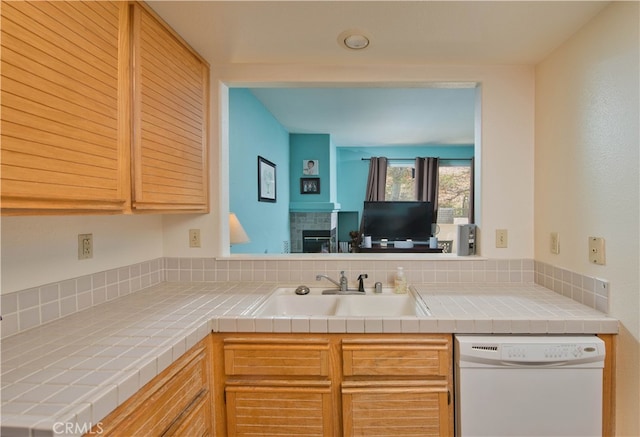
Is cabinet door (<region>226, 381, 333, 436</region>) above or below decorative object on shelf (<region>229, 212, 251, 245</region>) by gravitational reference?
below

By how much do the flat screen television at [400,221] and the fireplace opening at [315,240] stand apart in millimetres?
626

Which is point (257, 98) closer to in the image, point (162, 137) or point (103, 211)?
point (162, 137)

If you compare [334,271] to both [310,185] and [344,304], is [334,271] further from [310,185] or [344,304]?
[310,185]

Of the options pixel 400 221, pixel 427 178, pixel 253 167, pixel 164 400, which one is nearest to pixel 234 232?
pixel 253 167

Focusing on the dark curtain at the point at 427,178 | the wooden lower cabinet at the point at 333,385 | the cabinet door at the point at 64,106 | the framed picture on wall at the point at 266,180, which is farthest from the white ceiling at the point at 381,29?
the dark curtain at the point at 427,178

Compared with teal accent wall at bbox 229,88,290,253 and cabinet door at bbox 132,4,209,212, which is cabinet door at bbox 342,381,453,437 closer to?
cabinet door at bbox 132,4,209,212

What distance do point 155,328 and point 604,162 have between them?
1.84m

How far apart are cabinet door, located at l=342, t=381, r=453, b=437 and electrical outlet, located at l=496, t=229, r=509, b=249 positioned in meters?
0.91

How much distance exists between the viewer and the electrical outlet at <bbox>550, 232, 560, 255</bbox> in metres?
1.59

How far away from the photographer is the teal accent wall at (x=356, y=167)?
5.86 metres

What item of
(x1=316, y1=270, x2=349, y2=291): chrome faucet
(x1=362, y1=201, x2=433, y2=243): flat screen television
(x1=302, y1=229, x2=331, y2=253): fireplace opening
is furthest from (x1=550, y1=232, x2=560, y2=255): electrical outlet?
(x1=302, y1=229, x2=331, y2=253): fireplace opening

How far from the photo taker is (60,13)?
0.92 m

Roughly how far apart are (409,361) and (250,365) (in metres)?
0.64

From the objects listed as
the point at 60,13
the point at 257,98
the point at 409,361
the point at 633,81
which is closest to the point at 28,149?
the point at 60,13
